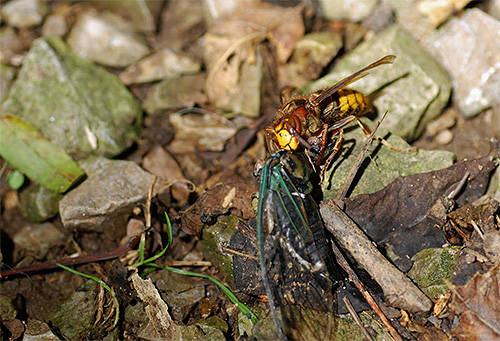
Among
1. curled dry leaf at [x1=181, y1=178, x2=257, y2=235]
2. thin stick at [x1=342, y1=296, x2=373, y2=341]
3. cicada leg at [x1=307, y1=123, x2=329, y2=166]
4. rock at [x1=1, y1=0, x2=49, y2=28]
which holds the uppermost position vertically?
rock at [x1=1, y1=0, x2=49, y2=28]

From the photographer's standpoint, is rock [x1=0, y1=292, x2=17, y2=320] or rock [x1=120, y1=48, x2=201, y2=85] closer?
rock [x1=0, y1=292, x2=17, y2=320]

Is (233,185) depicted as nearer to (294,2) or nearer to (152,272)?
(152,272)

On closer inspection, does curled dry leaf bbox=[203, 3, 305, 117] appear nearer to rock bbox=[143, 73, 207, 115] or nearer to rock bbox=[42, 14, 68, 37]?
rock bbox=[143, 73, 207, 115]

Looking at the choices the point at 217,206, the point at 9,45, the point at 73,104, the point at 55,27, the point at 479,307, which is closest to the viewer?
the point at 479,307

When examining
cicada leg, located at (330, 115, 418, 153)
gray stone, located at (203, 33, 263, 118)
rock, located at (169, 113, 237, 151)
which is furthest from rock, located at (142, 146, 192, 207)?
cicada leg, located at (330, 115, 418, 153)

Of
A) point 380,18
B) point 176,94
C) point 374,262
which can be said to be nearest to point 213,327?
point 374,262

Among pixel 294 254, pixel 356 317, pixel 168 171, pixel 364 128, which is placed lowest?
pixel 356 317

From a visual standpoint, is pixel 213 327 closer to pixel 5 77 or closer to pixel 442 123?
pixel 442 123

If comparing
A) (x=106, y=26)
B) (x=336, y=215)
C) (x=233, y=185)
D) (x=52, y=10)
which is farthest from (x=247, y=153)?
(x=52, y=10)
